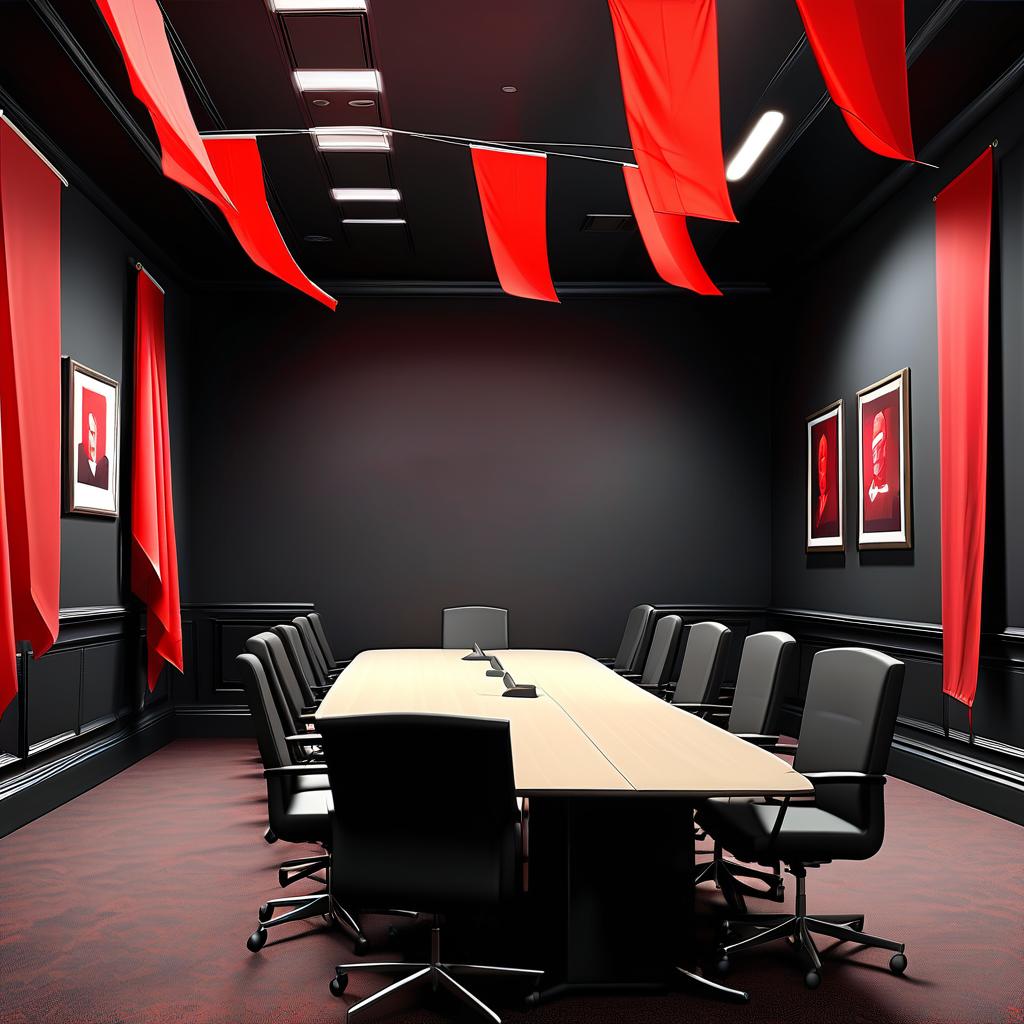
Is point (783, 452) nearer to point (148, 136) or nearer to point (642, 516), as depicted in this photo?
point (642, 516)

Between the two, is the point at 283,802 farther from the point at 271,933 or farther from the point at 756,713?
the point at 756,713

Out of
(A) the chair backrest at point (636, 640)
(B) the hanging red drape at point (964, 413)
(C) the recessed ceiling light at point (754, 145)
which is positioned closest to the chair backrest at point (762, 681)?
(B) the hanging red drape at point (964, 413)

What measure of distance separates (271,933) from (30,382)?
291cm

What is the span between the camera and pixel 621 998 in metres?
3.04

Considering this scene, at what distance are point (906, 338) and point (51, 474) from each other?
520cm

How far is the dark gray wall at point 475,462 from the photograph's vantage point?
8.73 m

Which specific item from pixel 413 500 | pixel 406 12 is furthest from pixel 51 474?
pixel 413 500

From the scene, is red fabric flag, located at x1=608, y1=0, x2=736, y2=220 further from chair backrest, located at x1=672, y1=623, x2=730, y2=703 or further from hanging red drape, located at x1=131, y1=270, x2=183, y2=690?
hanging red drape, located at x1=131, y1=270, x2=183, y2=690

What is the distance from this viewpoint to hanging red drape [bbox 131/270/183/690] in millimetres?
6871

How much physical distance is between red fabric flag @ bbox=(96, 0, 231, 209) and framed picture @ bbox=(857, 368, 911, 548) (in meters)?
4.92

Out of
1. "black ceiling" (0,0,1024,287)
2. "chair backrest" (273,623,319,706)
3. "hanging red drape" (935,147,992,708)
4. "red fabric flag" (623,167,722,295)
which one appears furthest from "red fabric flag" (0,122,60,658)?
"hanging red drape" (935,147,992,708)

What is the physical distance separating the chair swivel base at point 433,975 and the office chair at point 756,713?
3.52 feet

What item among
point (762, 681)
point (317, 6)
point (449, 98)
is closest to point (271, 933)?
point (762, 681)

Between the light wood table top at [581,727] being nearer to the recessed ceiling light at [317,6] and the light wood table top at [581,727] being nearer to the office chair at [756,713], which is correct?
the office chair at [756,713]
